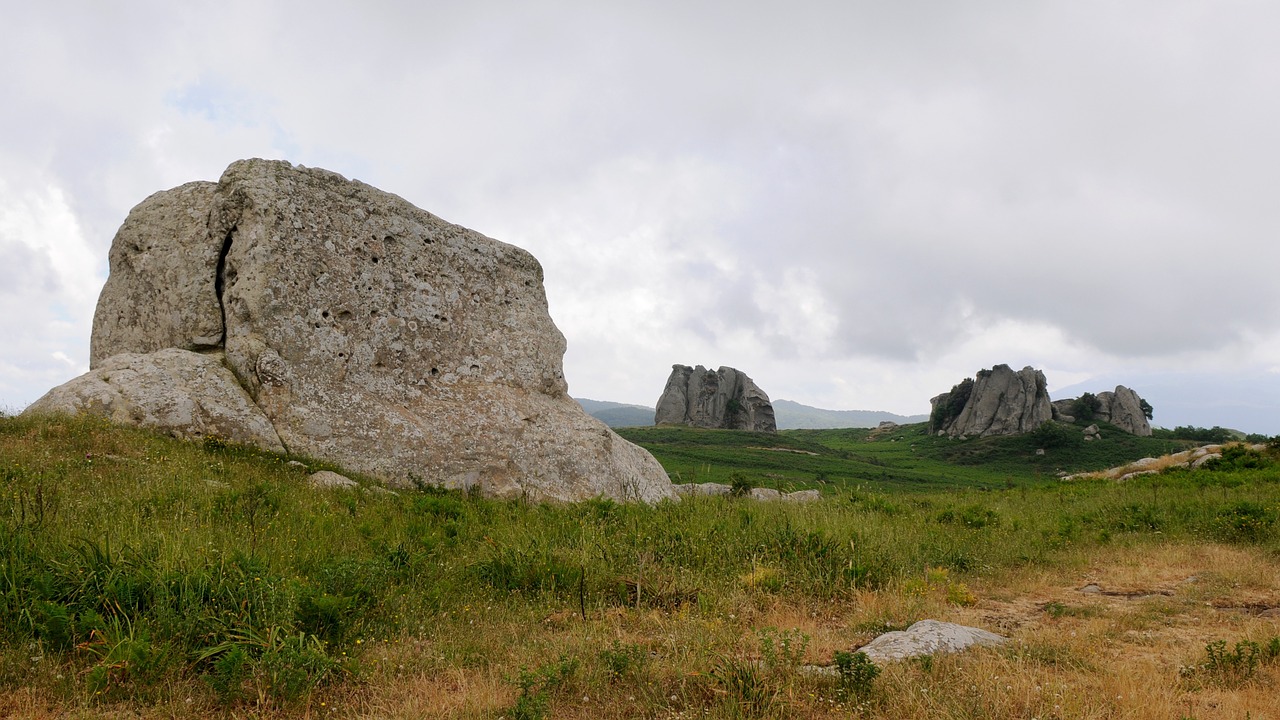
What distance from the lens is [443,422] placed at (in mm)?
14102

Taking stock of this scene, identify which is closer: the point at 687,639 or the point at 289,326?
the point at 687,639

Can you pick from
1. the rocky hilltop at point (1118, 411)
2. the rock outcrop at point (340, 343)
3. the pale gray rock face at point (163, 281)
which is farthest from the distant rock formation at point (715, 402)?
the pale gray rock face at point (163, 281)

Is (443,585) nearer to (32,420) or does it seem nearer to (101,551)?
(101,551)

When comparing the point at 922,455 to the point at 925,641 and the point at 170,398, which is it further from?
the point at 925,641

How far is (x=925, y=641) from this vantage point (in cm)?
549

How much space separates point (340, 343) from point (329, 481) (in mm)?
3889

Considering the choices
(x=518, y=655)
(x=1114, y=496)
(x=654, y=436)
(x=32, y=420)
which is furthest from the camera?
(x=654, y=436)

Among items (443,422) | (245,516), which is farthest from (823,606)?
(443,422)

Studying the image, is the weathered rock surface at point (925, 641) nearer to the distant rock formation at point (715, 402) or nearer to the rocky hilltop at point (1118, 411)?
the rocky hilltop at point (1118, 411)

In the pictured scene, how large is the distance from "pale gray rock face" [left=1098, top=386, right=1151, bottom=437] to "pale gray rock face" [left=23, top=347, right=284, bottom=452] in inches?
4810

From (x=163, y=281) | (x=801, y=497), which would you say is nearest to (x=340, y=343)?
(x=163, y=281)

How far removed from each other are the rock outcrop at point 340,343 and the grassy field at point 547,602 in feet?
4.28

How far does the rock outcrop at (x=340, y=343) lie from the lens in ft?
41.9

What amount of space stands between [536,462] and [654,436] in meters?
96.1
